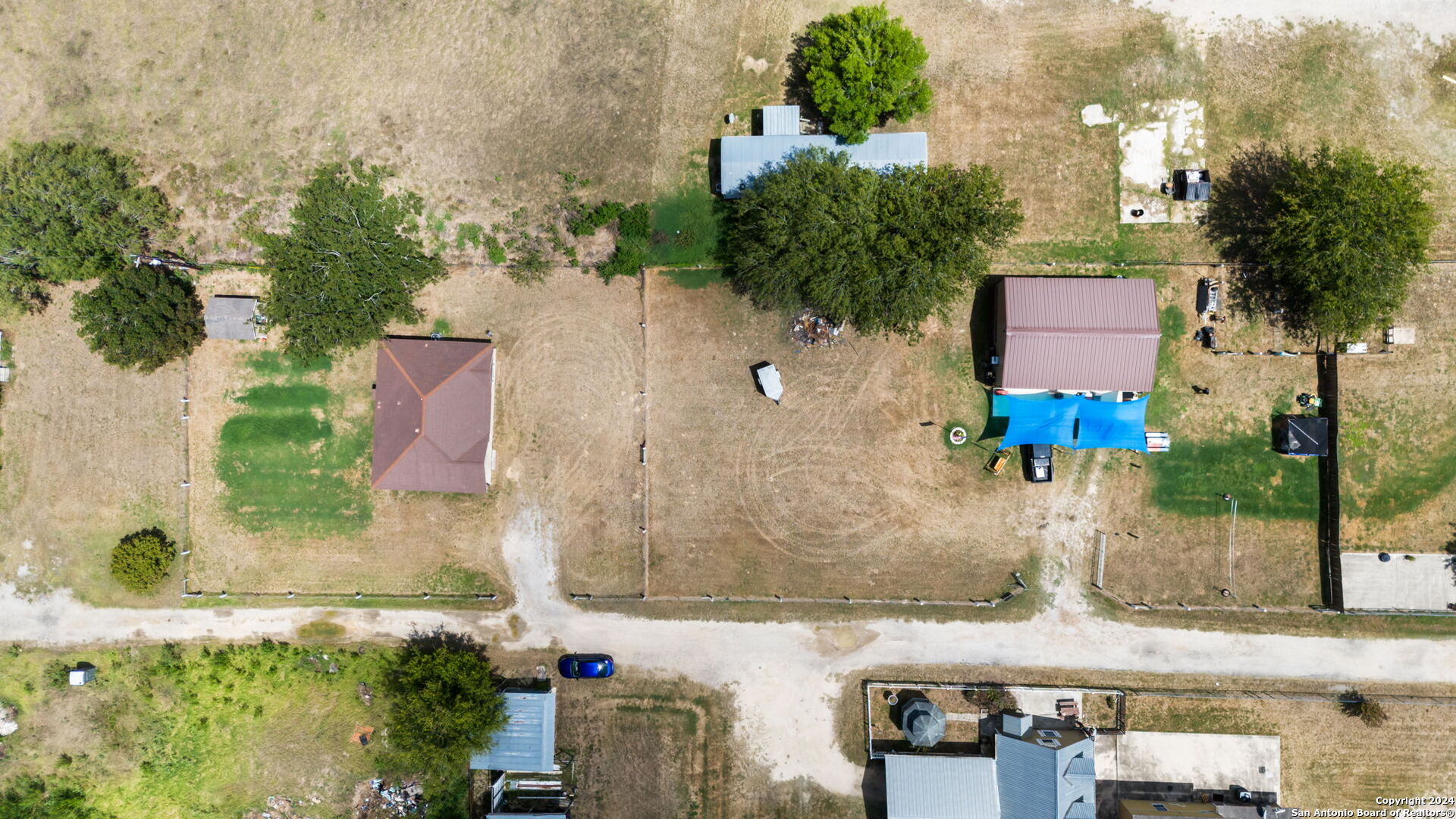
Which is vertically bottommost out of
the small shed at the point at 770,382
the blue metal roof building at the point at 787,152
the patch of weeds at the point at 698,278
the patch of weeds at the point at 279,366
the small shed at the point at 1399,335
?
the small shed at the point at 770,382

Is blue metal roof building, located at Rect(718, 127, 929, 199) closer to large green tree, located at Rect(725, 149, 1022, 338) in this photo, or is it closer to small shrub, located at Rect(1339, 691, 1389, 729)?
large green tree, located at Rect(725, 149, 1022, 338)

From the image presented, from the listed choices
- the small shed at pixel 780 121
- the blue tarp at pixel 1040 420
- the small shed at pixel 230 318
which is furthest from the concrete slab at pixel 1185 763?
the small shed at pixel 230 318

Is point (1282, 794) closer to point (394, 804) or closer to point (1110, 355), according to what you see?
point (1110, 355)

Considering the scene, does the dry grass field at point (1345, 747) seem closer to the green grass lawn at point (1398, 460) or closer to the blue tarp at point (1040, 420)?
the green grass lawn at point (1398, 460)

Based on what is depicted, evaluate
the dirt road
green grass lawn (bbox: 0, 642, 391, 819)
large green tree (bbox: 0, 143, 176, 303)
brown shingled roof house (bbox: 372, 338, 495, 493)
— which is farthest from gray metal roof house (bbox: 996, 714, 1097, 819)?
large green tree (bbox: 0, 143, 176, 303)

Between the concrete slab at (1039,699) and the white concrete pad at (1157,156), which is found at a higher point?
the white concrete pad at (1157,156)

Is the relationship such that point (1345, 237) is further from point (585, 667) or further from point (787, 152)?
point (585, 667)

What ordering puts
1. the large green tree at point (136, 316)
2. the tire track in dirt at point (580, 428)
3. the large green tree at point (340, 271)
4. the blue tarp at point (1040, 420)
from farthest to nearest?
the tire track in dirt at point (580, 428)
the blue tarp at point (1040, 420)
the large green tree at point (340, 271)
the large green tree at point (136, 316)
